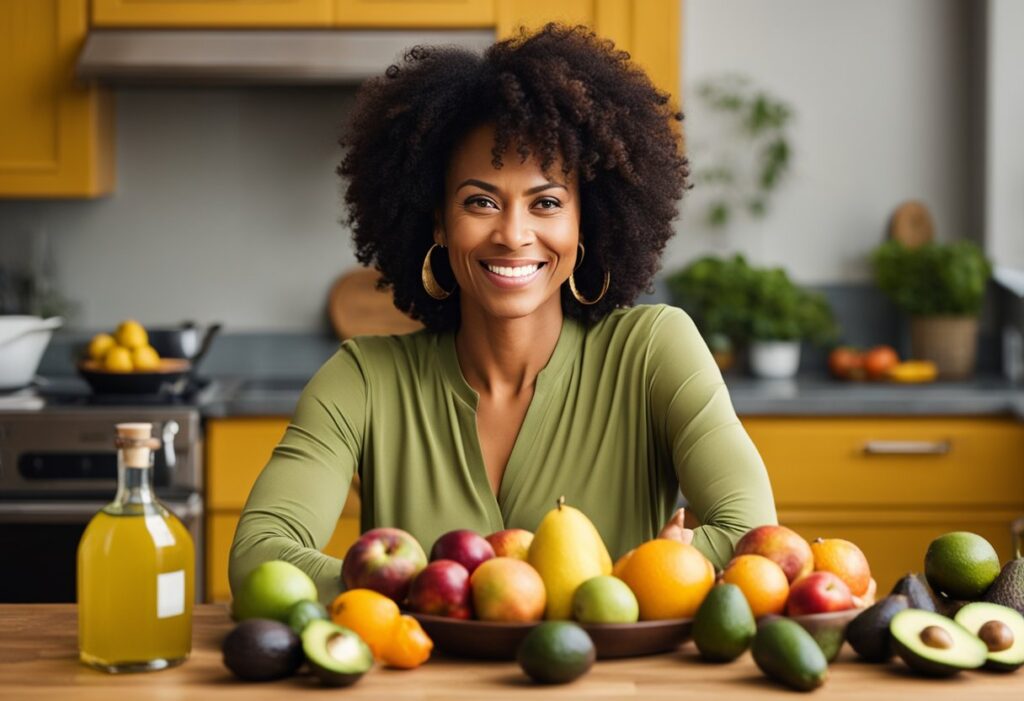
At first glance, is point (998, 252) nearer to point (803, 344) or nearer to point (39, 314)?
point (803, 344)

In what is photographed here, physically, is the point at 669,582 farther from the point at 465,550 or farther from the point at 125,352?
the point at 125,352

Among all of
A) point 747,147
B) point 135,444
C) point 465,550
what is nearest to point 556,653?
point 465,550

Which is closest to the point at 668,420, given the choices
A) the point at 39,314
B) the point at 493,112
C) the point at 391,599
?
the point at 493,112

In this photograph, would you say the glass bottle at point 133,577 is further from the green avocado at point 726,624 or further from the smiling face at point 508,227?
the smiling face at point 508,227

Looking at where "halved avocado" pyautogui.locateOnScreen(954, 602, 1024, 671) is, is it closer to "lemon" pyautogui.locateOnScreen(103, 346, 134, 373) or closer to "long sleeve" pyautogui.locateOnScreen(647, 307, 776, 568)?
"long sleeve" pyautogui.locateOnScreen(647, 307, 776, 568)

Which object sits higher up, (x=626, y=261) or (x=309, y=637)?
(x=626, y=261)

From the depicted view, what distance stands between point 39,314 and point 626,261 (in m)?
2.63

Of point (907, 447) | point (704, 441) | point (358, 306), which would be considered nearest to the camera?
point (704, 441)

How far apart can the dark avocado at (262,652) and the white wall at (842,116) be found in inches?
126

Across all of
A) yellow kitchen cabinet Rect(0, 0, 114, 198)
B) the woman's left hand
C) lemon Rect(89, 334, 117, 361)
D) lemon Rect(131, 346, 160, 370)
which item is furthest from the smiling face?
yellow kitchen cabinet Rect(0, 0, 114, 198)

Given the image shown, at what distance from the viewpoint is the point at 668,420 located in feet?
6.66

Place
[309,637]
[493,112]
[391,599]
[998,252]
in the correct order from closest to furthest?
[309,637] → [391,599] → [493,112] → [998,252]

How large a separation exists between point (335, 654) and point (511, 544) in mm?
241

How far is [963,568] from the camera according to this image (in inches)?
58.9
